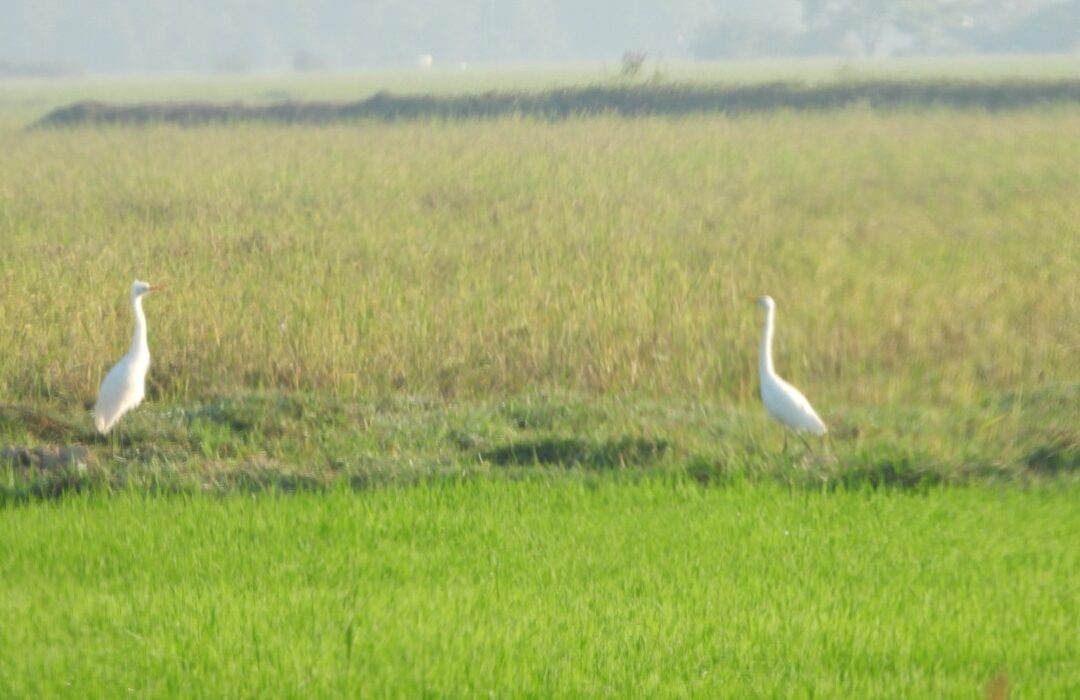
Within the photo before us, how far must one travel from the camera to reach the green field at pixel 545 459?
16.9 feet

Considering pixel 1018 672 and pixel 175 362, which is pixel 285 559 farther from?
pixel 175 362

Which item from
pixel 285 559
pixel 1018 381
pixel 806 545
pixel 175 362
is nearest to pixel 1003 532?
pixel 806 545

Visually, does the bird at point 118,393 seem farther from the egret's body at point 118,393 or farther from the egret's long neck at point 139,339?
the egret's long neck at point 139,339

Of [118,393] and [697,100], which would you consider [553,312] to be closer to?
[118,393]

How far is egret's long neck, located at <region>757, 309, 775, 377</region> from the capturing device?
8008mm

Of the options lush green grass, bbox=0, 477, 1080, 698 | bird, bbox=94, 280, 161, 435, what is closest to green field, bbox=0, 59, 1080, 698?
lush green grass, bbox=0, 477, 1080, 698

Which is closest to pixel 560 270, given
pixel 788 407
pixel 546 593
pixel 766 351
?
pixel 766 351

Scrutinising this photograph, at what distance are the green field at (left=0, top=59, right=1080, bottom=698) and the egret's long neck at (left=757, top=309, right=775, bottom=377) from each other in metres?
0.36

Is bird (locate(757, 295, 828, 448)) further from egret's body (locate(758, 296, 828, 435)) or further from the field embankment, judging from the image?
the field embankment

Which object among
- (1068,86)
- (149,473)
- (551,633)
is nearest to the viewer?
(551,633)

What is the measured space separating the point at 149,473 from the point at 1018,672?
4.26 m

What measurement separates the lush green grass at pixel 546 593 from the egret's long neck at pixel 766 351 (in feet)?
2.81

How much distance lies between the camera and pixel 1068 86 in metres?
37.3

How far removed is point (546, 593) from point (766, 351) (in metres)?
2.80
